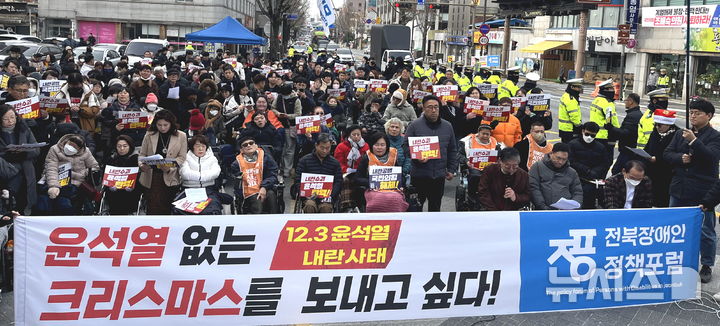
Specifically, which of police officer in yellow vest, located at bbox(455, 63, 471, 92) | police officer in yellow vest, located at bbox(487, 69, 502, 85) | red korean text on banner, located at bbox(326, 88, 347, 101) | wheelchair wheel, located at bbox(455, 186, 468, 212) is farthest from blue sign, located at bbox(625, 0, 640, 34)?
wheelchair wheel, located at bbox(455, 186, 468, 212)

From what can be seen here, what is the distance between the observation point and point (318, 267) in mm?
5754

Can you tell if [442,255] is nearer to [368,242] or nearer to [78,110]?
[368,242]

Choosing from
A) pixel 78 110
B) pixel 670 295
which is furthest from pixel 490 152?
pixel 78 110

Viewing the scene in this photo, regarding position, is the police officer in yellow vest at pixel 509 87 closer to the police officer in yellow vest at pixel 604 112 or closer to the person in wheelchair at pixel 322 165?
→ the police officer in yellow vest at pixel 604 112

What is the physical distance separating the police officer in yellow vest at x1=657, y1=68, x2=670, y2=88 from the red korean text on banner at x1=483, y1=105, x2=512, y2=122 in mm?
26427

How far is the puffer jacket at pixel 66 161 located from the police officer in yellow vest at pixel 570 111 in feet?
24.1

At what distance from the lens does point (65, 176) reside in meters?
8.23

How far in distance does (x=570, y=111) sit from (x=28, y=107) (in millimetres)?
8266

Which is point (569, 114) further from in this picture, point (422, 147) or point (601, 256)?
point (601, 256)

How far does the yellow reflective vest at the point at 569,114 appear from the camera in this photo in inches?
456

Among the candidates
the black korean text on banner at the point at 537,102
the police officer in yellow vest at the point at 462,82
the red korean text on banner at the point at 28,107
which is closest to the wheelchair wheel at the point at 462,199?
the black korean text on banner at the point at 537,102

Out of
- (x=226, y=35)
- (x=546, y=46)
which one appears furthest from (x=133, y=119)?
(x=546, y=46)

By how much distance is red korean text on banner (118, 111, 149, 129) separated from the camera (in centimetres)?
1056

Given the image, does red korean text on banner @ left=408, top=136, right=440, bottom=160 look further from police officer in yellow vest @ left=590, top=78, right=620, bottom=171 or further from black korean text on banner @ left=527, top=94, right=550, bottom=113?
black korean text on banner @ left=527, top=94, right=550, bottom=113
